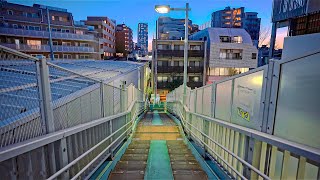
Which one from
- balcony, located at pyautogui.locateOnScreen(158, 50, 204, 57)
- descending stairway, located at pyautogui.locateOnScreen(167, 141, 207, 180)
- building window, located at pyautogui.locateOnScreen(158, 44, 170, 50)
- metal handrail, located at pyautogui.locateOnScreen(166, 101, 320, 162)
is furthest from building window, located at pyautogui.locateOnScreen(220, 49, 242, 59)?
metal handrail, located at pyautogui.locateOnScreen(166, 101, 320, 162)

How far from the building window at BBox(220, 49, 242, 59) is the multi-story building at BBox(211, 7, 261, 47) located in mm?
52149

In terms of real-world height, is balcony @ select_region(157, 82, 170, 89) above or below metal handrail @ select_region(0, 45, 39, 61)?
below

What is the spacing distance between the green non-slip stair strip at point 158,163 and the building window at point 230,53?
28.7 meters

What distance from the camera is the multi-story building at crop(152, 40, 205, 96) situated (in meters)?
31.1

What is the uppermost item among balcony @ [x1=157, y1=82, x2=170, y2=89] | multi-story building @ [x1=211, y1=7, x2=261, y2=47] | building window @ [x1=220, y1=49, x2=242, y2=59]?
multi-story building @ [x1=211, y1=7, x2=261, y2=47]

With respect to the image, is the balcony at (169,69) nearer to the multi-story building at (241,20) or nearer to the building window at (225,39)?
the building window at (225,39)

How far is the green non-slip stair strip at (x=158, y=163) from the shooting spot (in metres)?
3.89

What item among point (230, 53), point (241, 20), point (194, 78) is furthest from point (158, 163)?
point (241, 20)

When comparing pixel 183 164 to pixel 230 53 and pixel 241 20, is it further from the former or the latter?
pixel 241 20

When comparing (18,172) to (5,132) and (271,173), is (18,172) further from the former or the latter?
(271,173)

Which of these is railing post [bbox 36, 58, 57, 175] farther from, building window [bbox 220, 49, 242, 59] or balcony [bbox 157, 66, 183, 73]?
building window [bbox 220, 49, 242, 59]

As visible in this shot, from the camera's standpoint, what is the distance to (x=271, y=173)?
233cm

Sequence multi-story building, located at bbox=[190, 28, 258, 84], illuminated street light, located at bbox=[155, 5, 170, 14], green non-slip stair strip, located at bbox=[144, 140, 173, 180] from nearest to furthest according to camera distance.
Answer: green non-slip stair strip, located at bbox=[144, 140, 173, 180], illuminated street light, located at bbox=[155, 5, 170, 14], multi-story building, located at bbox=[190, 28, 258, 84]

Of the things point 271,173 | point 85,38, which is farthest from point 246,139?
point 85,38
